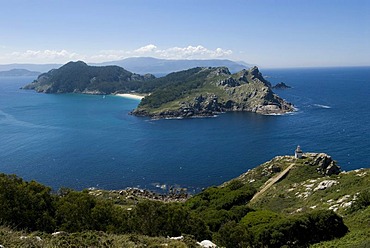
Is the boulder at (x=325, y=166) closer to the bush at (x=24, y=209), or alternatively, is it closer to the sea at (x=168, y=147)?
the sea at (x=168, y=147)

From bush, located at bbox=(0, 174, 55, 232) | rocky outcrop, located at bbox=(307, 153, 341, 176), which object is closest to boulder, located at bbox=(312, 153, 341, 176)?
rocky outcrop, located at bbox=(307, 153, 341, 176)

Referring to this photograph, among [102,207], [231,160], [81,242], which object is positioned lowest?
[231,160]

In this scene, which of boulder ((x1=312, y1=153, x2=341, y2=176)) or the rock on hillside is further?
boulder ((x1=312, y1=153, x2=341, y2=176))

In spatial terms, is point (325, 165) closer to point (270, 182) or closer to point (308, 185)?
point (270, 182)

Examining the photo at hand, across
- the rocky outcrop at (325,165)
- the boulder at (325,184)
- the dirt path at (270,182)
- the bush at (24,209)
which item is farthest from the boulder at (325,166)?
the bush at (24,209)

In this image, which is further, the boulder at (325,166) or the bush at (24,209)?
the boulder at (325,166)

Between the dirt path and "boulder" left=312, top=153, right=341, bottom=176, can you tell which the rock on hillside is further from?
the dirt path

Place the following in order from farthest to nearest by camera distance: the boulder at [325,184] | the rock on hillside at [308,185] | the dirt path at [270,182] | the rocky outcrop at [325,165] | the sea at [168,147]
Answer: the sea at [168,147] < the rocky outcrop at [325,165] < the dirt path at [270,182] < the boulder at [325,184] < the rock on hillside at [308,185]

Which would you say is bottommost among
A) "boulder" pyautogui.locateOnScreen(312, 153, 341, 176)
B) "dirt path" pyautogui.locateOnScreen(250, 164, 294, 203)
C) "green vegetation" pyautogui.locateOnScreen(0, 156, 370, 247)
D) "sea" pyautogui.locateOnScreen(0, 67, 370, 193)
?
"sea" pyautogui.locateOnScreen(0, 67, 370, 193)

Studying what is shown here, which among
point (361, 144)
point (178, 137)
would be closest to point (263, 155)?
point (361, 144)

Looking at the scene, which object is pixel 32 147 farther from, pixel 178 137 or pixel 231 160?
pixel 231 160

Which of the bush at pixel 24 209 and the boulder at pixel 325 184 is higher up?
the bush at pixel 24 209
